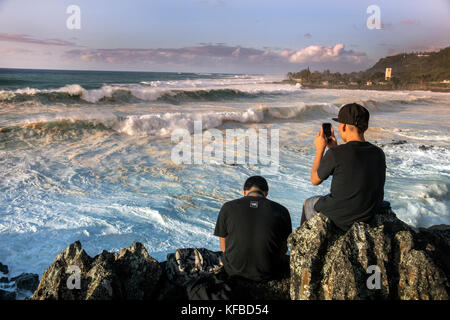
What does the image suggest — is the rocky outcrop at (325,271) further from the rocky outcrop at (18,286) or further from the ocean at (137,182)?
the ocean at (137,182)

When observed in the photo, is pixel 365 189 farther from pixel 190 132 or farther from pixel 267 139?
pixel 190 132

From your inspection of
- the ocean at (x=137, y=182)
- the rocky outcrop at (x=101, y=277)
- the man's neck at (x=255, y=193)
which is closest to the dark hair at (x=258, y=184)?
the man's neck at (x=255, y=193)

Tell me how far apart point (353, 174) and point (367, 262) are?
79 centimetres

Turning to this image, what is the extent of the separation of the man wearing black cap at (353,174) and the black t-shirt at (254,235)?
542mm

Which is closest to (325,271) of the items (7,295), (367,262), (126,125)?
(367,262)

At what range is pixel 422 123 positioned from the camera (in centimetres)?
1797

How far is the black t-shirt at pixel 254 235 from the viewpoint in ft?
9.93

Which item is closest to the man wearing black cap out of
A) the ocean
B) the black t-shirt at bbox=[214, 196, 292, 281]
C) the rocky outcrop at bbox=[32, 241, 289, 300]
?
the black t-shirt at bbox=[214, 196, 292, 281]

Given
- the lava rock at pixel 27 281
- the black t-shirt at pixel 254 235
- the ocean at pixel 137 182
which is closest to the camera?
the black t-shirt at pixel 254 235

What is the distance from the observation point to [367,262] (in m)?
2.81

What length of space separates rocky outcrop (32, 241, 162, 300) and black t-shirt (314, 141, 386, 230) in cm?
191

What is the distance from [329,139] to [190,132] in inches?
424

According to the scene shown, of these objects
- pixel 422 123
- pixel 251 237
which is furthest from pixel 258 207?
pixel 422 123

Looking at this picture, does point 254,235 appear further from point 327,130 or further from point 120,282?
point 327,130
